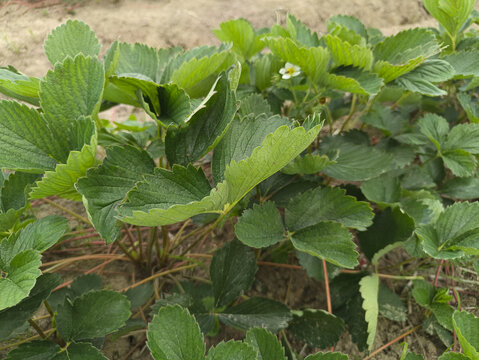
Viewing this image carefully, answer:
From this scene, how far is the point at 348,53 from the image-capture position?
2.96 ft

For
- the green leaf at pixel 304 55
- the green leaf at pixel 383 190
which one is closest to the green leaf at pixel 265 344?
the green leaf at pixel 383 190

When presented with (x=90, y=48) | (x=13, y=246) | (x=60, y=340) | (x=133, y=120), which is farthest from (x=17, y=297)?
(x=133, y=120)

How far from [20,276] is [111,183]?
199 mm

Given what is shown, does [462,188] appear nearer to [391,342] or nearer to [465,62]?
[465,62]

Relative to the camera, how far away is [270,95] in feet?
3.72

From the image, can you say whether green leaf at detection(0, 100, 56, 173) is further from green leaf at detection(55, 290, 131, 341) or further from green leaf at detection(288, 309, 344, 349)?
green leaf at detection(288, 309, 344, 349)

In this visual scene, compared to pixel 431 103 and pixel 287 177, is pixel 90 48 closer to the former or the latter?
pixel 287 177

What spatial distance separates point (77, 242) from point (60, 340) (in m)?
0.41

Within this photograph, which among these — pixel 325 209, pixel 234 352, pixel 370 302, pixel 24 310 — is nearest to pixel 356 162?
pixel 325 209

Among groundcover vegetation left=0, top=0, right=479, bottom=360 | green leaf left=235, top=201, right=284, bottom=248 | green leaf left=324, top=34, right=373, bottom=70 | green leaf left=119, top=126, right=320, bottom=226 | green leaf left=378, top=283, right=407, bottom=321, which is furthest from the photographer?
green leaf left=378, top=283, right=407, bottom=321

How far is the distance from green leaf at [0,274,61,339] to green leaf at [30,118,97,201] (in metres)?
0.20

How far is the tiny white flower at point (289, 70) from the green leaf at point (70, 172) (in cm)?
51

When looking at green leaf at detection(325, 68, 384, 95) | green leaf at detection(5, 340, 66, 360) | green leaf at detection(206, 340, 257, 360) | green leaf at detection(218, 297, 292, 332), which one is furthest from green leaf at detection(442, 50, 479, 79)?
green leaf at detection(5, 340, 66, 360)

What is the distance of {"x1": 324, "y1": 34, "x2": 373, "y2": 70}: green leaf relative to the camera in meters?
0.88
